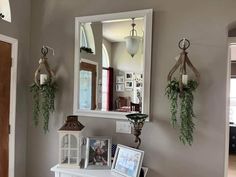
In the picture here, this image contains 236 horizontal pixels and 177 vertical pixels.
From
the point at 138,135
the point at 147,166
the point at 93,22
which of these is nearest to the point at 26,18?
the point at 93,22

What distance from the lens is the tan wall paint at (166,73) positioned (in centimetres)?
216

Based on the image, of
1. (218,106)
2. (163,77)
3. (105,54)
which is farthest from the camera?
(105,54)

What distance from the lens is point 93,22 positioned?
2674mm

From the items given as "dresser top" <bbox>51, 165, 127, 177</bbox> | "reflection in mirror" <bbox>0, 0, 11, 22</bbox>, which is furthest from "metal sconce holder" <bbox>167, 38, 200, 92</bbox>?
"reflection in mirror" <bbox>0, 0, 11, 22</bbox>

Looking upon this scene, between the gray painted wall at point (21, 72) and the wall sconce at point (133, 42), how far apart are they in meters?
1.38

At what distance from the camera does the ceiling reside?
96.6 inches

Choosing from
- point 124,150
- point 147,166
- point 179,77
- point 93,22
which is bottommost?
point 147,166

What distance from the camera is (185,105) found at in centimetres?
213

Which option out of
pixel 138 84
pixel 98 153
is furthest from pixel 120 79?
pixel 98 153

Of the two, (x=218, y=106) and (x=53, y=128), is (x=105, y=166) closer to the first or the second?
(x=53, y=128)

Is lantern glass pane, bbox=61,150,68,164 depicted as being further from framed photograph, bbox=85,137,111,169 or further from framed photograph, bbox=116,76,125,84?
framed photograph, bbox=116,76,125,84

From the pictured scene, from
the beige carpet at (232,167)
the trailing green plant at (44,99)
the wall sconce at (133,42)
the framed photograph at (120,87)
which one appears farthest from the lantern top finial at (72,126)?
the beige carpet at (232,167)

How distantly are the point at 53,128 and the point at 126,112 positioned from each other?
999 mm

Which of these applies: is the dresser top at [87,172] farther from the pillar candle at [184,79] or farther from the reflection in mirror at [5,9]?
the reflection in mirror at [5,9]
